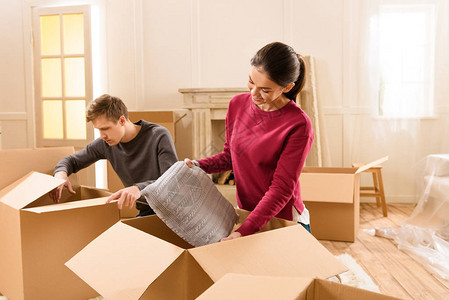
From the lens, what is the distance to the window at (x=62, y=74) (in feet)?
13.2

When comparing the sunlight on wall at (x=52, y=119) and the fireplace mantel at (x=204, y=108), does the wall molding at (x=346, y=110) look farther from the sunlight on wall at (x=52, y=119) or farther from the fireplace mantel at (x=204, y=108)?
the sunlight on wall at (x=52, y=119)

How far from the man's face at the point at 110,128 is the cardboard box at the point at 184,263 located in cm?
85

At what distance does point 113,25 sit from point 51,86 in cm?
97

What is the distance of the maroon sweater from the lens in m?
1.11

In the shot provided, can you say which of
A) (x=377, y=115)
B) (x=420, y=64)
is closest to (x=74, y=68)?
(x=377, y=115)

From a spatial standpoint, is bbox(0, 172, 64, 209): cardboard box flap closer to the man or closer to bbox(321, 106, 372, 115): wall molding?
the man

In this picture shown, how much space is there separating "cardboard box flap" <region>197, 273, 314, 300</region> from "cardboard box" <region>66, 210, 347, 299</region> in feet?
0.55

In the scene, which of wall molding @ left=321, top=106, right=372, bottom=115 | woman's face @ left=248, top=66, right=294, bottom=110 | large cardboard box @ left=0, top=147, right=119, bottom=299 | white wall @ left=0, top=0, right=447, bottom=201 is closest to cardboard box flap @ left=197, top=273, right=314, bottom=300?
woman's face @ left=248, top=66, right=294, bottom=110

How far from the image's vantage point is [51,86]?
4.18 meters

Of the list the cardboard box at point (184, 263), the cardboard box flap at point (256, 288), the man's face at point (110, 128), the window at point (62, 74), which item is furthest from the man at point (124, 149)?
the window at point (62, 74)

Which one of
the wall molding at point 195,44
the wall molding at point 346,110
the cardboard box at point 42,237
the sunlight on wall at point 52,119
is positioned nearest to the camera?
the cardboard box at point 42,237

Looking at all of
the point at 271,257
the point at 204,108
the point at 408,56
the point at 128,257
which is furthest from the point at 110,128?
the point at 408,56

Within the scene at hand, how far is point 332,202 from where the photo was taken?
2.69 m

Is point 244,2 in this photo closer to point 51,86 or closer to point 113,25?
point 113,25
